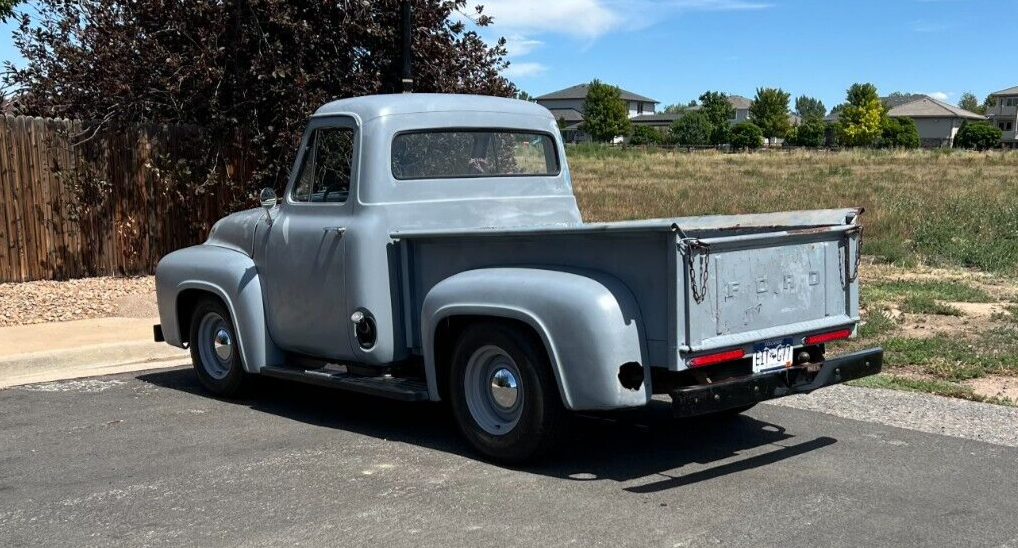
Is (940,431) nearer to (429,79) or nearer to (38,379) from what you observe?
(38,379)

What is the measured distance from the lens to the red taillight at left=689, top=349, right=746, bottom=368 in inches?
204

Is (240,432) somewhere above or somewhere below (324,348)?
below

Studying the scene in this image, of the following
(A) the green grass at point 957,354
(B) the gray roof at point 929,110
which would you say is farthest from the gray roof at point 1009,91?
(A) the green grass at point 957,354

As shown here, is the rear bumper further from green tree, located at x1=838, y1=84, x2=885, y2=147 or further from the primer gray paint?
green tree, located at x1=838, y1=84, x2=885, y2=147

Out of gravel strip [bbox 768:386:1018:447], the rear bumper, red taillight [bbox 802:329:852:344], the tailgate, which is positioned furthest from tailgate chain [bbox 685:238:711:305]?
gravel strip [bbox 768:386:1018:447]

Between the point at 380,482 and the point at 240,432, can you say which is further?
the point at 240,432

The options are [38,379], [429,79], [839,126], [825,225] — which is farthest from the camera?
[839,126]

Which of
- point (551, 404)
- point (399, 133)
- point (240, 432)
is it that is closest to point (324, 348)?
point (240, 432)

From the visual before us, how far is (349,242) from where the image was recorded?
255 inches

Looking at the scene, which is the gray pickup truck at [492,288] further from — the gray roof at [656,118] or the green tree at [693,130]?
the gray roof at [656,118]

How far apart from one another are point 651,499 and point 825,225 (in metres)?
2.00

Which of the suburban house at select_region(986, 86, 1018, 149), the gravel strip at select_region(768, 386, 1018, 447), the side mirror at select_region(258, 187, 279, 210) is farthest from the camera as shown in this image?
the suburban house at select_region(986, 86, 1018, 149)

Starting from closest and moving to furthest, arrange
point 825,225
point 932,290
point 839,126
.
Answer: point 825,225
point 932,290
point 839,126

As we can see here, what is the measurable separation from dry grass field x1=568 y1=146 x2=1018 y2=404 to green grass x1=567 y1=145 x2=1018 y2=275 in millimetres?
46
